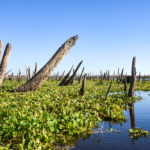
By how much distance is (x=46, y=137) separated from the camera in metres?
5.08

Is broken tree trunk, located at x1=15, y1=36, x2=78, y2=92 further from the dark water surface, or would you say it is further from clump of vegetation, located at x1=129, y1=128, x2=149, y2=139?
clump of vegetation, located at x1=129, y1=128, x2=149, y2=139

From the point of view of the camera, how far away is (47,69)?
589 inches

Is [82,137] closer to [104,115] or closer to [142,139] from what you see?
[142,139]

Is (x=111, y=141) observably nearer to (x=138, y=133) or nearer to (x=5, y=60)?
(x=138, y=133)

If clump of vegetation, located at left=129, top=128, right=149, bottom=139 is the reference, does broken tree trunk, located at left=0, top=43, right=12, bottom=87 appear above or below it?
above

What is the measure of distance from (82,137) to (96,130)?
2.96ft

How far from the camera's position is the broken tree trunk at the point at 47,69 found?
14.5 metres

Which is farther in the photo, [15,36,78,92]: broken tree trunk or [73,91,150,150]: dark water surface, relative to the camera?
[15,36,78,92]: broken tree trunk

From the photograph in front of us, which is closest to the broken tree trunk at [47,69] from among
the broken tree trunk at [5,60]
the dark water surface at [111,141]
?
the broken tree trunk at [5,60]

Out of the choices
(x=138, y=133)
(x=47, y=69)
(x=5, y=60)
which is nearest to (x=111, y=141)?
(x=138, y=133)

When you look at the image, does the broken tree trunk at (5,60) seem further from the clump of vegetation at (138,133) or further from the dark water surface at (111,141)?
the clump of vegetation at (138,133)

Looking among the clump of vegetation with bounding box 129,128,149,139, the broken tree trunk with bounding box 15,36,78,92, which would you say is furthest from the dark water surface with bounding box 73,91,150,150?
the broken tree trunk with bounding box 15,36,78,92

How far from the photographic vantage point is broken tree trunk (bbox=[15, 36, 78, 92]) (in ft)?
47.6

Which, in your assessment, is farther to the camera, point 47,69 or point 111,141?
point 47,69
